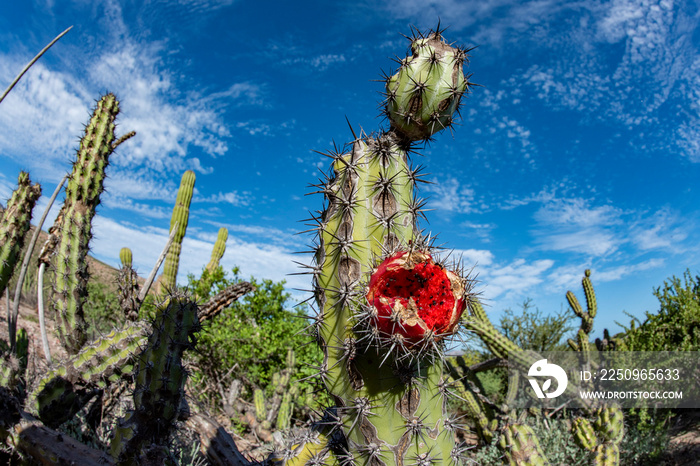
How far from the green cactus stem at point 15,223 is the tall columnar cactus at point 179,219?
23.4ft

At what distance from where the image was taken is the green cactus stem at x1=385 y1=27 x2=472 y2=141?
2.15 meters

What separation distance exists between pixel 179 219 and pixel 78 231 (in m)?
7.99

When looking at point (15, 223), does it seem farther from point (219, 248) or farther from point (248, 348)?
point (219, 248)

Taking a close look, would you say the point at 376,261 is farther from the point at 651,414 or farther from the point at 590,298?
the point at 651,414

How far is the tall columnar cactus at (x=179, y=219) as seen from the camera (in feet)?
37.3

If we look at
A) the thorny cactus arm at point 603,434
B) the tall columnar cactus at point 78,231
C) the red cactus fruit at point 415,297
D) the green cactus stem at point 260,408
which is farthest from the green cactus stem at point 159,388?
the thorny cactus arm at point 603,434

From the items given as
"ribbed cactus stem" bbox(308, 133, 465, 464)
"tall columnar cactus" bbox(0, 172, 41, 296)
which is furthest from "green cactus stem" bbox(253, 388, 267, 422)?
"ribbed cactus stem" bbox(308, 133, 465, 464)

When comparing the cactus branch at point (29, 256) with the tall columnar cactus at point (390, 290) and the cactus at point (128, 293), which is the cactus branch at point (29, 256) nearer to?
the cactus at point (128, 293)

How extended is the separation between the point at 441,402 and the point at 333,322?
684 mm

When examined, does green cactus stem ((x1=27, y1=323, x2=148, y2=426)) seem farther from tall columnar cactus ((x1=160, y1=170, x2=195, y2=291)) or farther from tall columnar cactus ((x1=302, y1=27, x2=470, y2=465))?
tall columnar cactus ((x1=160, y1=170, x2=195, y2=291))

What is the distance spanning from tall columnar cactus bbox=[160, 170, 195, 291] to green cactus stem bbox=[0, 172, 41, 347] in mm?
7143

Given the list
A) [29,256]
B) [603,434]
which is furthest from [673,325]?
[29,256]

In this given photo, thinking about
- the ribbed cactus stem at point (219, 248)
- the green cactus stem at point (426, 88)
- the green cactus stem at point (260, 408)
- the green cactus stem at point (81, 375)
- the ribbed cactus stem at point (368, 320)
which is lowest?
the green cactus stem at point (260, 408)

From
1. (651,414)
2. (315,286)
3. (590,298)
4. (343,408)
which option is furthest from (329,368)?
(651,414)
